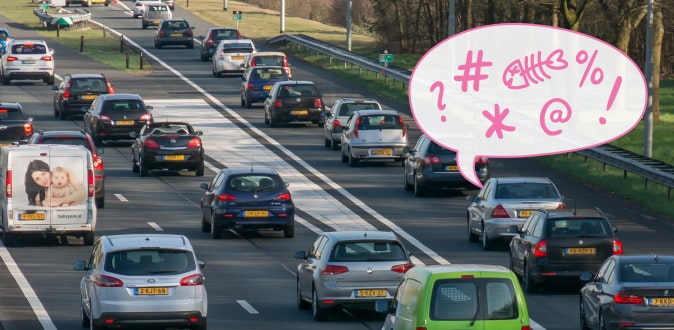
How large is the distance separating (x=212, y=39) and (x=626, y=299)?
58941mm

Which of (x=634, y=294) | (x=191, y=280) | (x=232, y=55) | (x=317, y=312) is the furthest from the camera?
(x=232, y=55)

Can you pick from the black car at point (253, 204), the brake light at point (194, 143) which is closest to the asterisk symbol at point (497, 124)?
the brake light at point (194, 143)

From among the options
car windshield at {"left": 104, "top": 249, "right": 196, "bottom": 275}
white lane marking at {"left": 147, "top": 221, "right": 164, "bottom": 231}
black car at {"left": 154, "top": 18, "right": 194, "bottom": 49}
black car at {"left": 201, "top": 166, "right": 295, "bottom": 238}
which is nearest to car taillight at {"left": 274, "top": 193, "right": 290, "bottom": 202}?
black car at {"left": 201, "top": 166, "right": 295, "bottom": 238}

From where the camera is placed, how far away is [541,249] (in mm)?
27344

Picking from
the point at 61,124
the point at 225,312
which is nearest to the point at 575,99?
the point at 61,124

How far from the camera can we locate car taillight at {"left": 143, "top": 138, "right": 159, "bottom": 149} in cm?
4528

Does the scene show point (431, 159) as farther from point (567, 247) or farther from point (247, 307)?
point (247, 307)

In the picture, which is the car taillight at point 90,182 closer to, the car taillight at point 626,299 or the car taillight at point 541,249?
the car taillight at point 541,249

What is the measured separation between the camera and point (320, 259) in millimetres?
24953

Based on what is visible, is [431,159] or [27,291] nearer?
[27,291]

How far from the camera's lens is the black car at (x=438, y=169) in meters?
40.8

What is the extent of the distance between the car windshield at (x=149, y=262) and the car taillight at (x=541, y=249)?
715cm

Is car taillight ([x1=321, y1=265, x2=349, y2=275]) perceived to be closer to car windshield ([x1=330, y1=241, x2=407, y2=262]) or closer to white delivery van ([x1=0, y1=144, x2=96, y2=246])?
car windshield ([x1=330, y1=241, x2=407, y2=262])

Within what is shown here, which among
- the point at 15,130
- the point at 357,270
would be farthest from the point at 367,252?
the point at 15,130
